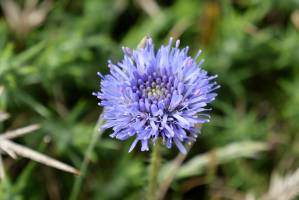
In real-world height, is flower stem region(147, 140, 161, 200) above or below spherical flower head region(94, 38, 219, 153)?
below

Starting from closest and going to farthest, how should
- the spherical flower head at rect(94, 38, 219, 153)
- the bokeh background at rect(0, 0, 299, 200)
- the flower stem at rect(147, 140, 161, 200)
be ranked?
the spherical flower head at rect(94, 38, 219, 153)
the flower stem at rect(147, 140, 161, 200)
the bokeh background at rect(0, 0, 299, 200)

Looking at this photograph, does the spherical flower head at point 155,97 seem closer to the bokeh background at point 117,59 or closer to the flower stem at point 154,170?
the flower stem at point 154,170

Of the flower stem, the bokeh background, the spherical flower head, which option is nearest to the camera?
the spherical flower head

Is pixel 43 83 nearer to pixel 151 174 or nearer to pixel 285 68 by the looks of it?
pixel 151 174

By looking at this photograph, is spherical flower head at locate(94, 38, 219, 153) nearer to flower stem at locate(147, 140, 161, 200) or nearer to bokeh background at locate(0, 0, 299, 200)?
flower stem at locate(147, 140, 161, 200)

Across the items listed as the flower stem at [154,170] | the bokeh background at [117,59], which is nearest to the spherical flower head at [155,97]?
the flower stem at [154,170]

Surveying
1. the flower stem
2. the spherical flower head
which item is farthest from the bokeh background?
the spherical flower head
